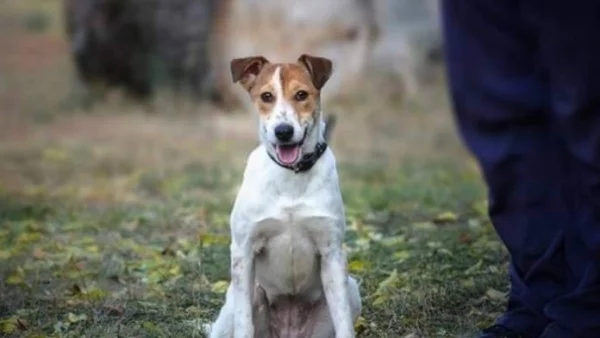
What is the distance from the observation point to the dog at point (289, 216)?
574 cm

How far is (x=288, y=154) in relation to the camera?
18.9 ft

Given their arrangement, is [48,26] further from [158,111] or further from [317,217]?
[317,217]

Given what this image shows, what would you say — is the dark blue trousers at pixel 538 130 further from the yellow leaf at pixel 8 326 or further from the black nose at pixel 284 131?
the yellow leaf at pixel 8 326

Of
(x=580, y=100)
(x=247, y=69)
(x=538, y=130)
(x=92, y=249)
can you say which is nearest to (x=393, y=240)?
(x=92, y=249)

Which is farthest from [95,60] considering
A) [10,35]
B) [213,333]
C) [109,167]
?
[213,333]

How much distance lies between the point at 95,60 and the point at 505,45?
12710mm

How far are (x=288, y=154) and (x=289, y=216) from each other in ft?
0.77

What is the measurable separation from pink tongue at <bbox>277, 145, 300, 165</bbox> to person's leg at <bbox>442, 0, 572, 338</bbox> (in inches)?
35.9

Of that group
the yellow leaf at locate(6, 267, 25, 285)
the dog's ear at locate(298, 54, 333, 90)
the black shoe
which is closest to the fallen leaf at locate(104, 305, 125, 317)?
the yellow leaf at locate(6, 267, 25, 285)

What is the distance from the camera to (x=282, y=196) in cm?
578

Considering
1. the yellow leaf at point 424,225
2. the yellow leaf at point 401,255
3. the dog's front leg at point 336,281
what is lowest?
the yellow leaf at point 424,225

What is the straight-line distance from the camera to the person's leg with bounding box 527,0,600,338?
4.60m

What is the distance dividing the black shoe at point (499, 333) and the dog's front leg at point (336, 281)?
0.52 m

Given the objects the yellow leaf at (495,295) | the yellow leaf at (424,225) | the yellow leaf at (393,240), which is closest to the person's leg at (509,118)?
the yellow leaf at (495,295)
